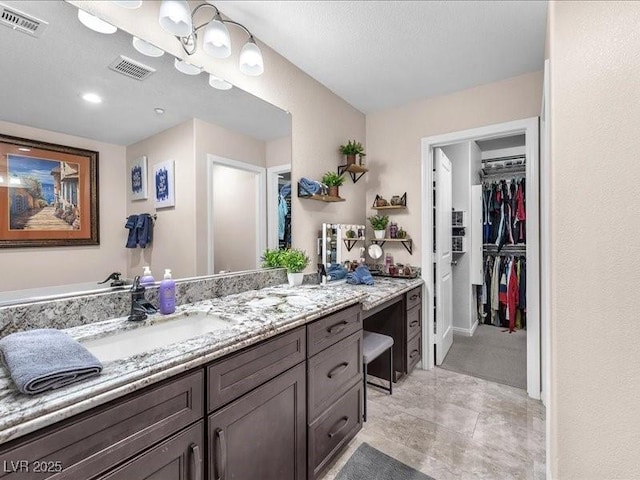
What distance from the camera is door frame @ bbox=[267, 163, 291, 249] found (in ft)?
7.06

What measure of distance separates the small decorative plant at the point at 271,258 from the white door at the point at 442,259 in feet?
5.29

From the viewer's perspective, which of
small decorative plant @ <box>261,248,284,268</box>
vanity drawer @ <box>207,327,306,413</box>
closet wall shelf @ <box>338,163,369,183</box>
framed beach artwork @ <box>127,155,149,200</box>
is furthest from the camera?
closet wall shelf @ <box>338,163,369,183</box>

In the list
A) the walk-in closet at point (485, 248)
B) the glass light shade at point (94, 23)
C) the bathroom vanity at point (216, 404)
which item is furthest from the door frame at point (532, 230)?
the glass light shade at point (94, 23)

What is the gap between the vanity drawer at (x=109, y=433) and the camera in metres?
0.63

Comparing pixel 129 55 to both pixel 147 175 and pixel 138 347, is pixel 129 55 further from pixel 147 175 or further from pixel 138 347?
pixel 138 347

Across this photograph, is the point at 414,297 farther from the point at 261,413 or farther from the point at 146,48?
the point at 146,48

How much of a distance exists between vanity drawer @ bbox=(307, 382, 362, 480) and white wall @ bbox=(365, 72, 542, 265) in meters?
1.55

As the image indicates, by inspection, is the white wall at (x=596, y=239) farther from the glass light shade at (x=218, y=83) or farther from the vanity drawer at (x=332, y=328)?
the glass light shade at (x=218, y=83)

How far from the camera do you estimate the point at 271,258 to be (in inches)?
84.7

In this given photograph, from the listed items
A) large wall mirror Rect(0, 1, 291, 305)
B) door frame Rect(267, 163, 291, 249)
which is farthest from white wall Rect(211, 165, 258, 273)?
door frame Rect(267, 163, 291, 249)

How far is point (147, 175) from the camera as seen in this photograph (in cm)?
151

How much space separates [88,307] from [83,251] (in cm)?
26

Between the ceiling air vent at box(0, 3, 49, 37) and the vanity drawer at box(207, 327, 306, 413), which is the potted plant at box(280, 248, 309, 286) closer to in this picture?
the vanity drawer at box(207, 327, 306, 413)

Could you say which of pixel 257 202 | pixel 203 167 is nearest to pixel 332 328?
pixel 257 202
